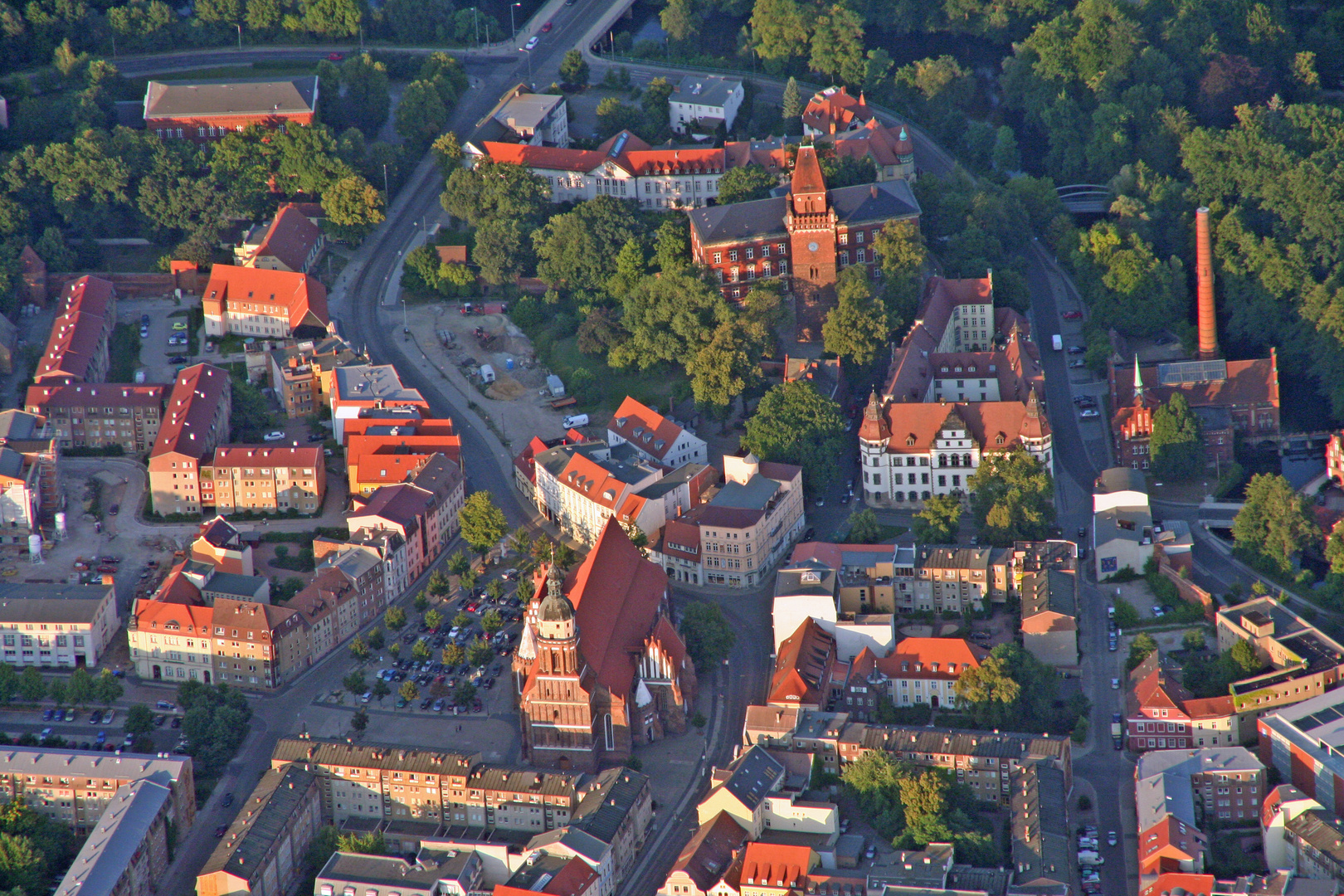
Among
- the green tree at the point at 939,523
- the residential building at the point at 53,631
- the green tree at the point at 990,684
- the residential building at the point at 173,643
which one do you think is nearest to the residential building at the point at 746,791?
the green tree at the point at 990,684

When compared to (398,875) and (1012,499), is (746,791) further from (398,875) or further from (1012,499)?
(1012,499)

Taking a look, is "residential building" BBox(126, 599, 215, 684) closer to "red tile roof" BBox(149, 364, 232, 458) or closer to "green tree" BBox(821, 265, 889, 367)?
"red tile roof" BBox(149, 364, 232, 458)

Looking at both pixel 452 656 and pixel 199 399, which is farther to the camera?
pixel 199 399

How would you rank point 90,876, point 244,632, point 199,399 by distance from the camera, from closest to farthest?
1. point 90,876
2. point 244,632
3. point 199,399

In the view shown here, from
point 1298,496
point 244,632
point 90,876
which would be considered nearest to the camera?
point 90,876

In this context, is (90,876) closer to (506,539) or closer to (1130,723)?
(506,539)

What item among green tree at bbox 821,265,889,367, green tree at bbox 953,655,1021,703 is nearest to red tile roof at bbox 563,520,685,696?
green tree at bbox 953,655,1021,703

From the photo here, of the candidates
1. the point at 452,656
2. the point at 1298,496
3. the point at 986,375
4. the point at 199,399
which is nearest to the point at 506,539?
the point at 452,656

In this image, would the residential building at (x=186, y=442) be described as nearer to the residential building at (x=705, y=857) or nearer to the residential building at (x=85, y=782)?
the residential building at (x=85, y=782)

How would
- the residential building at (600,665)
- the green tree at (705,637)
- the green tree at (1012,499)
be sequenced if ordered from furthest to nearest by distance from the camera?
the green tree at (1012,499), the green tree at (705,637), the residential building at (600,665)
